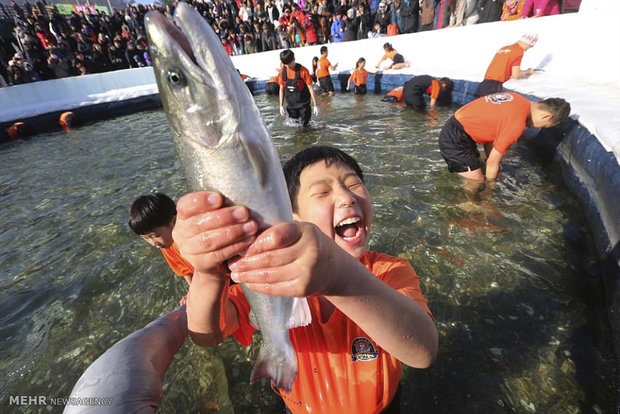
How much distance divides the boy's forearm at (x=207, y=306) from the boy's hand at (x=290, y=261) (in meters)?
0.32

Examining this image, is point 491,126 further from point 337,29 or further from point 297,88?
point 337,29

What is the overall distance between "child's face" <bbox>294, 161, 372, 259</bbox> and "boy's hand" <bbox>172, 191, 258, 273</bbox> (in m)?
0.67

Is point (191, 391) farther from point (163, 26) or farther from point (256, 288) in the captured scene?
point (163, 26)

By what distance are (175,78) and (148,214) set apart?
2086 mm

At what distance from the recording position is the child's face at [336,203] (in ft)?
5.36

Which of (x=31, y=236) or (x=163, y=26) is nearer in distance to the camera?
(x=163, y=26)

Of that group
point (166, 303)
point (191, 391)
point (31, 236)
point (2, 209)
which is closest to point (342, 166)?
point (191, 391)

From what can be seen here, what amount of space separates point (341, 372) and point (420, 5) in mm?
Answer: 16325

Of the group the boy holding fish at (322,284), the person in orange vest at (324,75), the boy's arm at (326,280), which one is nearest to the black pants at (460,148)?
the boy holding fish at (322,284)

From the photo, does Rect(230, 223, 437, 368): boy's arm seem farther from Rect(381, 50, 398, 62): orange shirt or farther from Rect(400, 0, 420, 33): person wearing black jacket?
Rect(400, 0, 420, 33): person wearing black jacket

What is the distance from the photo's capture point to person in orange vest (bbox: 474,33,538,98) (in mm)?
7215

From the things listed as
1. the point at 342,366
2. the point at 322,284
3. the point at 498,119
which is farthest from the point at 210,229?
the point at 498,119

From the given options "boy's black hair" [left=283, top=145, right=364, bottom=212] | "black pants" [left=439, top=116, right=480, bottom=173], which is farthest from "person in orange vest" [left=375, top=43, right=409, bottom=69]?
"boy's black hair" [left=283, top=145, right=364, bottom=212]

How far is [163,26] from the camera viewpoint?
0.97 meters
